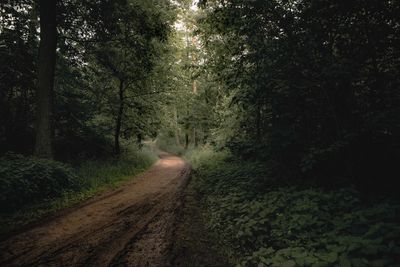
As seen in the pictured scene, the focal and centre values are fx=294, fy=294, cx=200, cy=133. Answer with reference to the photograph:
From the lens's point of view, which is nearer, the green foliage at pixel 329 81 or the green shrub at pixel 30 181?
the green foliage at pixel 329 81

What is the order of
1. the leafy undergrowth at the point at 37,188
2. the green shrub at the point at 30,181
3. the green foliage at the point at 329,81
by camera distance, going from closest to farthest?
the green foliage at the point at 329,81 < the leafy undergrowth at the point at 37,188 < the green shrub at the point at 30,181

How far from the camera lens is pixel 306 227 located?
16.5ft

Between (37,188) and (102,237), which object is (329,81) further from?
(37,188)

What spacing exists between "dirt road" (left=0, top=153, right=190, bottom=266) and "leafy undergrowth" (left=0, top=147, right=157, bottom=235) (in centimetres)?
84

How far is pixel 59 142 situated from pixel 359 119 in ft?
45.4

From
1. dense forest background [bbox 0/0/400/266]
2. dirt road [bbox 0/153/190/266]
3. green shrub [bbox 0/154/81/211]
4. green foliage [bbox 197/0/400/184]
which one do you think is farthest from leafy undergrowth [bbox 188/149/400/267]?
green shrub [bbox 0/154/81/211]

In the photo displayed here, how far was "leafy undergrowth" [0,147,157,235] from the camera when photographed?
790 centimetres

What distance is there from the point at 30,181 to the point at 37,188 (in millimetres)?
299

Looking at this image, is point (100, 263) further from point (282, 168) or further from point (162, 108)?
point (162, 108)

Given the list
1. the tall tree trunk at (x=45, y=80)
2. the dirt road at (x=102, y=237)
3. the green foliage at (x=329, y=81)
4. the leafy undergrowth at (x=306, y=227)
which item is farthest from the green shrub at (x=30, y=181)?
the green foliage at (x=329, y=81)

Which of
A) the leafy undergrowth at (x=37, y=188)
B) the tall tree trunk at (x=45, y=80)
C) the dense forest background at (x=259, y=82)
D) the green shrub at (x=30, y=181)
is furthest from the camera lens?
the tall tree trunk at (x=45, y=80)

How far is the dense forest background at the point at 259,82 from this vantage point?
5922mm

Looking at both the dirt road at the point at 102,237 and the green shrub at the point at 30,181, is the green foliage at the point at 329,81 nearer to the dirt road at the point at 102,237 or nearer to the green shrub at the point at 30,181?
the dirt road at the point at 102,237

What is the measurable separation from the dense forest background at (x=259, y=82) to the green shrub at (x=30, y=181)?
6cm
